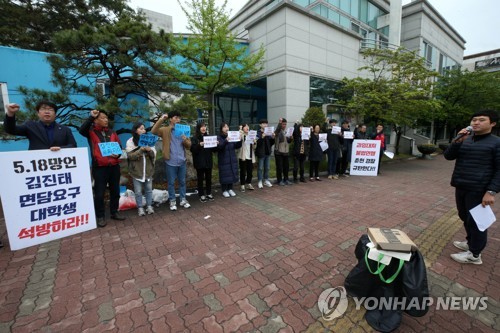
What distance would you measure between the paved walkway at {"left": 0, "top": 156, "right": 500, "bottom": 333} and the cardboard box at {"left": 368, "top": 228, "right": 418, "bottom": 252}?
0.76 m

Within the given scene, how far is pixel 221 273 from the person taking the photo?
112 inches

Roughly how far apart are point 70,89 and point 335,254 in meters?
7.40

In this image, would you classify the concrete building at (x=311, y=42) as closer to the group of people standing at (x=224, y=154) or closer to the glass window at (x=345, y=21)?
the glass window at (x=345, y=21)

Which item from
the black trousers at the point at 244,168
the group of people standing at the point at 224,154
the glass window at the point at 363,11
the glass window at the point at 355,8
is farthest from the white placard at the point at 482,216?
the glass window at the point at 363,11

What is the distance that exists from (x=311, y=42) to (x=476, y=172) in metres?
12.5

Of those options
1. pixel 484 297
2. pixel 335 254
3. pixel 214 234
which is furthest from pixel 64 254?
pixel 484 297

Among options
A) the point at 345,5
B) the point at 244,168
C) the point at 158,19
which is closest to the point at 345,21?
the point at 345,5

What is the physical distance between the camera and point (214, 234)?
3.91 metres

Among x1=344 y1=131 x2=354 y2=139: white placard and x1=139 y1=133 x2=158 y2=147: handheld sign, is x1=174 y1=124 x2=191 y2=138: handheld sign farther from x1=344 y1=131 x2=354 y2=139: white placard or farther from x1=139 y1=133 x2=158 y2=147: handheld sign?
x1=344 y1=131 x2=354 y2=139: white placard

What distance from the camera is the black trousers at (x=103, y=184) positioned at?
4.26 metres

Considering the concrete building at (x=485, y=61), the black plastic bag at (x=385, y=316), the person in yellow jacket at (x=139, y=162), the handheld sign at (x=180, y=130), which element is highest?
the concrete building at (x=485, y=61)

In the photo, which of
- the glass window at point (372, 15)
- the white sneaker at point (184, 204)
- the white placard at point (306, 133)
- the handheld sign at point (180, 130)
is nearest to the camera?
the handheld sign at point (180, 130)

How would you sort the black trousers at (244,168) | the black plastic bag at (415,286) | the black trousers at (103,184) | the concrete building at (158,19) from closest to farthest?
the black plastic bag at (415,286)
the black trousers at (103,184)
the black trousers at (244,168)
the concrete building at (158,19)

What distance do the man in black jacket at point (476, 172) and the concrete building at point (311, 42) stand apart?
980 centimetres
